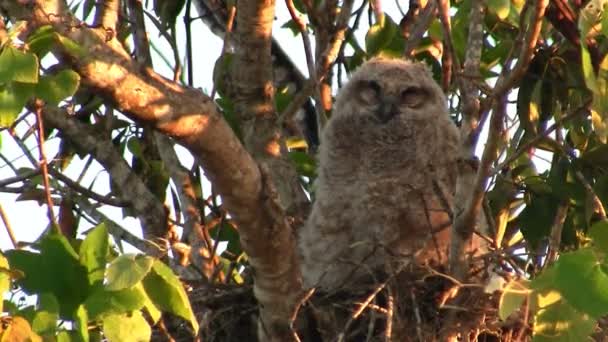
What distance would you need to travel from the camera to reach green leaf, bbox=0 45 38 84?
7.99 ft

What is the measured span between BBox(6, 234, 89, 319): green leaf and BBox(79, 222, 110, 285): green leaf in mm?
17

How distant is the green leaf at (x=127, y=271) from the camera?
258cm

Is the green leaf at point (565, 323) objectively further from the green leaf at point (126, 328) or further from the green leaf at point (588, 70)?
the green leaf at point (126, 328)

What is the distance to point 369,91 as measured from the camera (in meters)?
5.54

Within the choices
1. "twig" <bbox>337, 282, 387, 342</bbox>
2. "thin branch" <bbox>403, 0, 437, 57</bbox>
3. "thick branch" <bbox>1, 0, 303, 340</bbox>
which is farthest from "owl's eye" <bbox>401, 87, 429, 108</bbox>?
"thick branch" <bbox>1, 0, 303, 340</bbox>

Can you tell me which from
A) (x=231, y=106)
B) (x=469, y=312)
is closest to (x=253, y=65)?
(x=231, y=106)

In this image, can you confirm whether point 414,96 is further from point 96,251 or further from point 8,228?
point 96,251

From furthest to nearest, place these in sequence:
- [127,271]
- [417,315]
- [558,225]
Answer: [558,225] → [417,315] → [127,271]

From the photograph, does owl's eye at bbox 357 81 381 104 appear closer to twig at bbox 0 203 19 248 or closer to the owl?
the owl

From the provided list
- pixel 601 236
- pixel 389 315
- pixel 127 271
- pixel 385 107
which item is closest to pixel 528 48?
pixel 601 236

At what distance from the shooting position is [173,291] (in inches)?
107

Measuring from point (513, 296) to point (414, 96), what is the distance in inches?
110

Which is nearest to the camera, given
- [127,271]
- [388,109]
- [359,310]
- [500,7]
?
[127,271]

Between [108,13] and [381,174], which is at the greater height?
[108,13]
